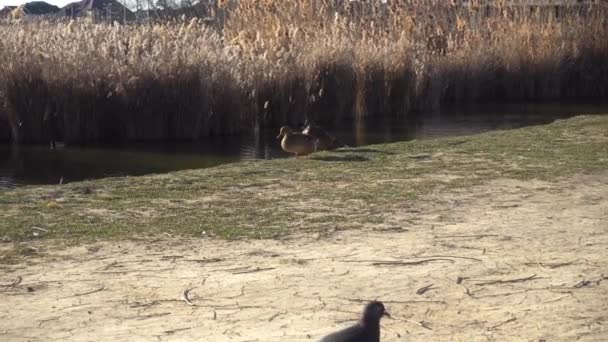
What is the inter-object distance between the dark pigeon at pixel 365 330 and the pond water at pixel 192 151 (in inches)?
270

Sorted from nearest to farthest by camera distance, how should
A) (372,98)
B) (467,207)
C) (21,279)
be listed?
(21,279), (467,207), (372,98)

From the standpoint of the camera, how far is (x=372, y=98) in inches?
696

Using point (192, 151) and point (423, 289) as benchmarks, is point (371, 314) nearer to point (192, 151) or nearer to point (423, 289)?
point (423, 289)

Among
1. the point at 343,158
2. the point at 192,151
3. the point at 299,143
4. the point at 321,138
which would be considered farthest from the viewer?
the point at 192,151

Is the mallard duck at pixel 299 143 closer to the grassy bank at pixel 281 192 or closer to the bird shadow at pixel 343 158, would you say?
the grassy bank at pixel 281 192

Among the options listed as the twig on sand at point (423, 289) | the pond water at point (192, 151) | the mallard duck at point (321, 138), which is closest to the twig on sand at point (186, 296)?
the twig on sand at point (423, 289)

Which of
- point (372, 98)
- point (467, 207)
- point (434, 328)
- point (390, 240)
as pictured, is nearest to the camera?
point (434, 328)

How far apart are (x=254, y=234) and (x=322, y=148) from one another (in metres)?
5.38

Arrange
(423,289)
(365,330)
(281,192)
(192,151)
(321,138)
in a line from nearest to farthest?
Result: 1. (365,330)
2. (423,289)
3. (281,192)
4. (321,138)
5. (192,151)

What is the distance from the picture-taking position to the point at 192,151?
13.3m

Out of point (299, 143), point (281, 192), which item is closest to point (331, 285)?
point (281, 192)

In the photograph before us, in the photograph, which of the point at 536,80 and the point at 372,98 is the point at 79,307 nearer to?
the point at 372,98

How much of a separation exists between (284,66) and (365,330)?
41.1 ft

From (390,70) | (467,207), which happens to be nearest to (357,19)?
(390,70)
